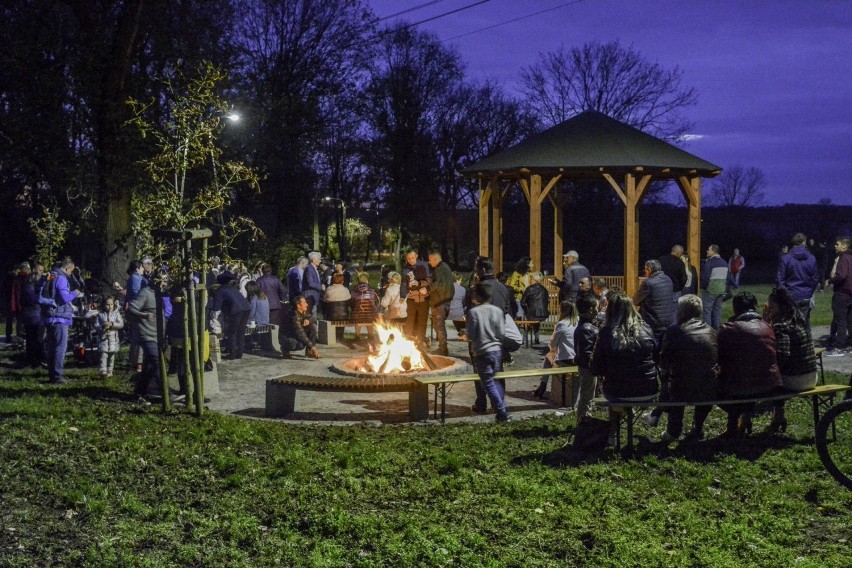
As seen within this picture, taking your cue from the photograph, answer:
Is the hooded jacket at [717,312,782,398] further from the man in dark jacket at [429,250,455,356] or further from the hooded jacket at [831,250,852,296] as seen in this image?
the hooded jacket at [831,250,852,296]

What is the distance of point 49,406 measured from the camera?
444 inches

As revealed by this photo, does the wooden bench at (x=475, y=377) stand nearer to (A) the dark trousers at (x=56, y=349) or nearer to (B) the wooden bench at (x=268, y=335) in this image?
(A) the dark trousers at (x=56, y=349)

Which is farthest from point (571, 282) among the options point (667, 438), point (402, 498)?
point (402, 498)

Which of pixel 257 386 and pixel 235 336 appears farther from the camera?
pixel 235 336

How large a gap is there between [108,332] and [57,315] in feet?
3.47

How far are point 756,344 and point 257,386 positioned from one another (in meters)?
6.99

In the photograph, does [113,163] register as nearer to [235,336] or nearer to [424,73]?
[235,336]

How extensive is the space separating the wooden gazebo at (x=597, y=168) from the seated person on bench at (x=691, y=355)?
1152 cm

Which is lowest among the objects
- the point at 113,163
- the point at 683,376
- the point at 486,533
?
the point at 486,533

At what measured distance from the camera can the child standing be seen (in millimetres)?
13641

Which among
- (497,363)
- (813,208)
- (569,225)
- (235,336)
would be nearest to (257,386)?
(235,336)

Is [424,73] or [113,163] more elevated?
[424,73]

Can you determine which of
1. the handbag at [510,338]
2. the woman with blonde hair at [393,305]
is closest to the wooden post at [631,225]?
the woman with blonde hair at [393,305]

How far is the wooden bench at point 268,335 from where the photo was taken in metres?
16.8
